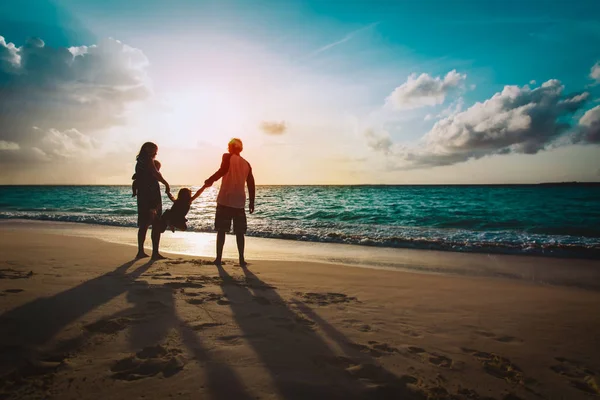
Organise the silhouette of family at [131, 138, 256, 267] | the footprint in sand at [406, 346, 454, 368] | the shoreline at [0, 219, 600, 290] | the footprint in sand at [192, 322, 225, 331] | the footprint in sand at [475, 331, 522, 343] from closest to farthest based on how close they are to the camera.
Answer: the footprint in sand at [406, 346, 454, 368] → the footprint in sand at [192, 322, 225, 331] → the footprint in sand at [475, 331, 522, 343] → the silhouette of family at [131, 138, 256, 267] → the shoreline at [0, 219, 600, 290]

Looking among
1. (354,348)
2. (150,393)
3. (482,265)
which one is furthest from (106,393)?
(482,265)

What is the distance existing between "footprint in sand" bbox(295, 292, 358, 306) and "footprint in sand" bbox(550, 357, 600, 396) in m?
2.03

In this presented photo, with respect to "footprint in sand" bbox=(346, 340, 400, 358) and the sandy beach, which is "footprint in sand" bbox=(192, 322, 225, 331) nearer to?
the sandy beach

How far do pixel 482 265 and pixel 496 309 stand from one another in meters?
3.70

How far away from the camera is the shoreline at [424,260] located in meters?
6.28

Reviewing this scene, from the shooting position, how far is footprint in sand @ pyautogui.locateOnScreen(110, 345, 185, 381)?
207 centimetres

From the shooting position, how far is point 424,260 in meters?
7.65

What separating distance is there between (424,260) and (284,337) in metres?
5.82

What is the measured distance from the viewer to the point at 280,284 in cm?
473

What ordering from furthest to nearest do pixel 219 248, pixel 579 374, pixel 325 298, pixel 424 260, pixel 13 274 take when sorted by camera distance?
pixel 424 260 → pixel 219 248 → pixel 13 274 → pixel 325 298 → pixel 579 374

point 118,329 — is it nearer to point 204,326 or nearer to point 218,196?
point 204,326

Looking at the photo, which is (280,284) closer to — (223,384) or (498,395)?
(223,384)

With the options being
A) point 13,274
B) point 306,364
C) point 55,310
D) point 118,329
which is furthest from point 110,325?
point 13,274

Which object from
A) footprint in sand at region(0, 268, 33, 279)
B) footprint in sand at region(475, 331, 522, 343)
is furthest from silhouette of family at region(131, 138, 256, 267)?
footprint in sand at region(475, 331, 522, 343)
